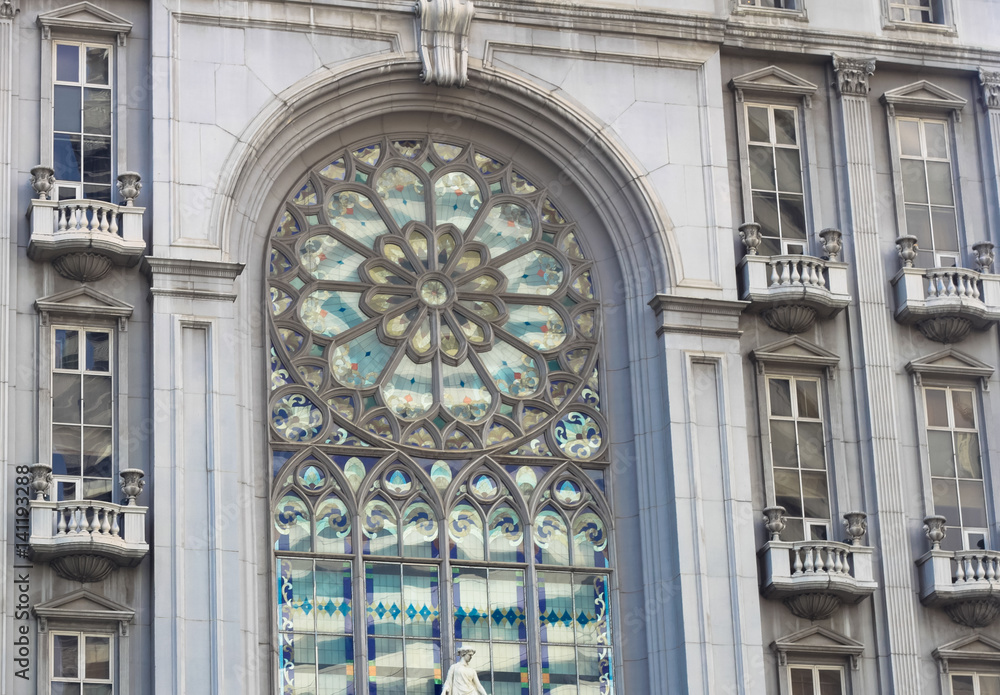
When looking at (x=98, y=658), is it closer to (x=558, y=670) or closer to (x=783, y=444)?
(x=558, y=670)

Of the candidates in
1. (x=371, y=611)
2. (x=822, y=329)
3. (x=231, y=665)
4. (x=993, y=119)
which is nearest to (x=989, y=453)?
(x=822, y=329)

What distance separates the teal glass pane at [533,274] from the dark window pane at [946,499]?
7.04m

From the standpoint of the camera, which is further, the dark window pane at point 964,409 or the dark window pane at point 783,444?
the dark window pane at point 964,409

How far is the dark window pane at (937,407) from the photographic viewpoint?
40188 millimetres

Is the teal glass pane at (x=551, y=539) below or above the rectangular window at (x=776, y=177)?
below

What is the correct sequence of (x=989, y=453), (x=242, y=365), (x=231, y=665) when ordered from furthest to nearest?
(x=989, y=453)
(x=242, y=365)
(x=231, y=665)

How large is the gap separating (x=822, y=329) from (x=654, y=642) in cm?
630

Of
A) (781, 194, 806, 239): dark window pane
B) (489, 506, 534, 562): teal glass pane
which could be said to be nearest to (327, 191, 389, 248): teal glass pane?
(489, 506, 534, 562): teal glass pane

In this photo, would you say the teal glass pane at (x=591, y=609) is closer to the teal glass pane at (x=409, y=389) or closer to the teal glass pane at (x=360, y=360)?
the teal glass pane at (x=409, y=389)

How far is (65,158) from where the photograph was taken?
38.2m

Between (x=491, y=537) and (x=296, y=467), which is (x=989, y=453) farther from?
(x=296, y=467)

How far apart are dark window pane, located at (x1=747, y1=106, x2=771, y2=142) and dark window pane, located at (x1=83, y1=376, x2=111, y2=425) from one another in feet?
39.6

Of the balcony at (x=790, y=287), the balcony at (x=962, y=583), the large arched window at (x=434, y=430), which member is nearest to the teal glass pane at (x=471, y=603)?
the large arched window at (x=434, y=430)

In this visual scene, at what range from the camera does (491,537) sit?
1503 inches
